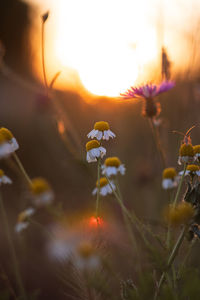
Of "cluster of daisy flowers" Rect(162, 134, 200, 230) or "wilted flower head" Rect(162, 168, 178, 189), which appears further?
"wilted flower head" Rect(162, 168, 178, 189)

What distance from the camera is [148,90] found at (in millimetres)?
1113

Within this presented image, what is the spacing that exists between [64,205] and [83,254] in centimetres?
180

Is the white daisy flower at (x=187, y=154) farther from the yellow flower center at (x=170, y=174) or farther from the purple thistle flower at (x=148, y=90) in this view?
the purple thistle flower at (x=148, y=90)

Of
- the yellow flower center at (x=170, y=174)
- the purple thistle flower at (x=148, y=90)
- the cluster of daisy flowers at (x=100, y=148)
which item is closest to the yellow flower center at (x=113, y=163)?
the cluster of daisy flowers at (x=100, y=148)

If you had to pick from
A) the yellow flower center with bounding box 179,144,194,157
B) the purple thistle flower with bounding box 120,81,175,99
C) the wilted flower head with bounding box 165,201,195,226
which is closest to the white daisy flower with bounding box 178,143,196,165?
the yellow flower center with bounding box 179,144,194,157

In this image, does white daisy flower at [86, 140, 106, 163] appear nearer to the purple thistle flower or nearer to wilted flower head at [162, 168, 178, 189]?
wilted flower head at [162, 168, 178, 189]

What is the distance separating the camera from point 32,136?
343 cm

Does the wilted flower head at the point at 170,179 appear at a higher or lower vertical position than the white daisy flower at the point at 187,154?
lower

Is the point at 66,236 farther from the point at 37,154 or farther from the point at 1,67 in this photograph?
the point at 37,154

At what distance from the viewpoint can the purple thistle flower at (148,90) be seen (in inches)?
42.4

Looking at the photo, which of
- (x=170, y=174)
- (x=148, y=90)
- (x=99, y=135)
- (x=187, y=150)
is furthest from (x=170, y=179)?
(x=148, y=90)

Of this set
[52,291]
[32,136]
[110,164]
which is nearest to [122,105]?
[32,136]

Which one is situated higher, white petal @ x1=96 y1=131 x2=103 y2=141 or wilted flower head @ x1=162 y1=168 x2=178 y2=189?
white petal @ x1=96 y1=131 x2=103 y2=141

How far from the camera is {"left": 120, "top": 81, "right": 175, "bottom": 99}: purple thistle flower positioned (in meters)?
1.08
